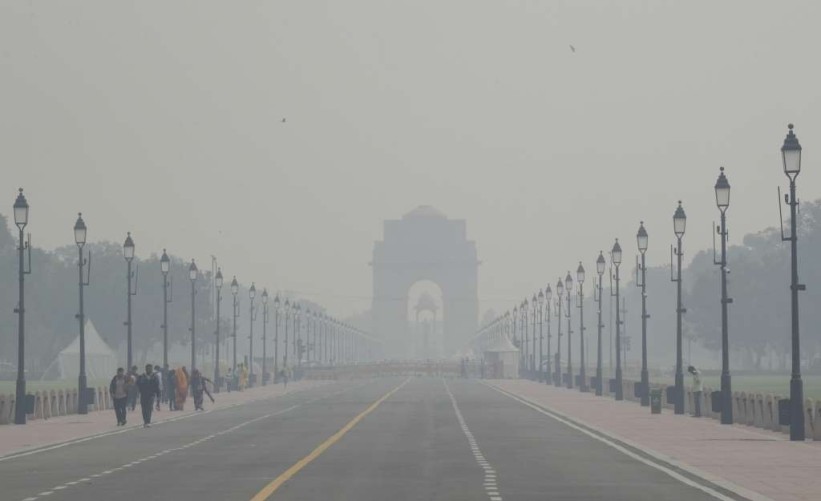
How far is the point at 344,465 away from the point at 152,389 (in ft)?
77.2

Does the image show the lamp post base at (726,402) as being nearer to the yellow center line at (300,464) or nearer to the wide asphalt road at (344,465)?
the wide asphalt road at (344,465)

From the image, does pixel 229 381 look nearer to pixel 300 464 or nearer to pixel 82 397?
pixel 82 397

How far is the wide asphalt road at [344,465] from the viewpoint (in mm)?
27703

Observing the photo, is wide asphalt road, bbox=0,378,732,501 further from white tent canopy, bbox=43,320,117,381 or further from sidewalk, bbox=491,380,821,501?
white tent canopy, bbox=43,320,117,381

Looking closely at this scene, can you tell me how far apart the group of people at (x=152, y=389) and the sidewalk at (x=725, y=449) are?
12947mm

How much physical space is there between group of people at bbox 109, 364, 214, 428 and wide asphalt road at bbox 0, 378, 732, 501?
1.25m

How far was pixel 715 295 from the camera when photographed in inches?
6752

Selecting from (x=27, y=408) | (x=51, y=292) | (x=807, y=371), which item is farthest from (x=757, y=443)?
(x=51, y=292)

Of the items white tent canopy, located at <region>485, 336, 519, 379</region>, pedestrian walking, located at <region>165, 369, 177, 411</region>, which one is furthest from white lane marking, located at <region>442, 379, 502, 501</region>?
white tent canopy, located at <region>485, 336, 519, 379</region>

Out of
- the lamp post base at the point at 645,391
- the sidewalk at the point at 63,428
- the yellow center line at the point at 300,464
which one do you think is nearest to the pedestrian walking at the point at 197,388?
the sidewalk at the point at 63,428

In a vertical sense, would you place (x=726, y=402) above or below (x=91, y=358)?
below

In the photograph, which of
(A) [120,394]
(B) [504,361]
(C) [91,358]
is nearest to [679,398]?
(A) [120,394]

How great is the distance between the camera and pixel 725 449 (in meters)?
40.1

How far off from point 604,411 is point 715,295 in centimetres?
10471
